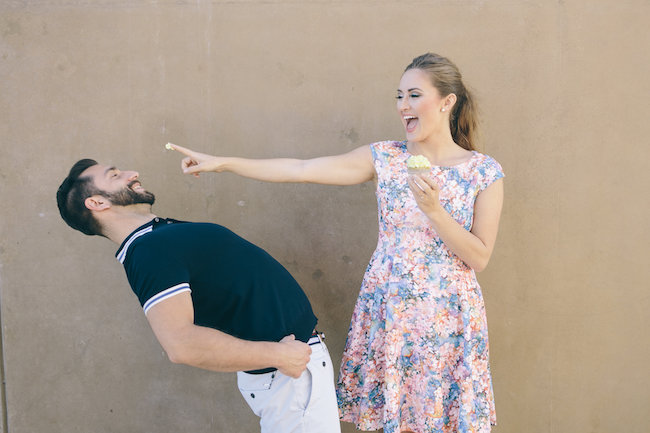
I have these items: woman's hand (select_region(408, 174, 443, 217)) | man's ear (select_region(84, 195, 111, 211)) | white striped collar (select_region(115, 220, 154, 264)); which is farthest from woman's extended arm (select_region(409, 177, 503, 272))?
man's ear (select_region(84, 195, 111, 211))

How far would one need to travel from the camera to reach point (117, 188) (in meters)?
2.00

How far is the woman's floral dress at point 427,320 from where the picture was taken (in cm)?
212

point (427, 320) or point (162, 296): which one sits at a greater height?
point (162, 296)

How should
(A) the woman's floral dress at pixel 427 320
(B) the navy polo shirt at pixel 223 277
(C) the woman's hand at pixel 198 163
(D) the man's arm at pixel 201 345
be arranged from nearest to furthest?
1. (D) the man's arm at pixel 201 345
2. (B) the navy polo shirt at pixel 223 277
3. (A) the woman's floral dress at pixel 427 320
4. (C) the woman's hand at pixel 198 163

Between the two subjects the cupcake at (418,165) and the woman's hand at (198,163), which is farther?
the woman's hand at (198,163)

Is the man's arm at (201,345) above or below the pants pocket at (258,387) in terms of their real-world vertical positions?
above

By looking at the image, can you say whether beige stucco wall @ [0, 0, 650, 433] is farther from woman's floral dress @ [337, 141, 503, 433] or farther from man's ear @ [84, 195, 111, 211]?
man's ear @ [84, 195, 111, 211]

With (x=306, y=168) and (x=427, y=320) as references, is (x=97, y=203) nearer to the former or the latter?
(x=306, y=168)

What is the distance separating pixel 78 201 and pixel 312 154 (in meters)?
1.28

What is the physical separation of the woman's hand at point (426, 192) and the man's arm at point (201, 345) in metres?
0.71

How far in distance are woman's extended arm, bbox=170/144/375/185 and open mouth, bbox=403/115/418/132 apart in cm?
20

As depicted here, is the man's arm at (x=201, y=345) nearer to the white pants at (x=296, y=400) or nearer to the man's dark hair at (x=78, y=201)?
the white pants at (x=296, y=400)

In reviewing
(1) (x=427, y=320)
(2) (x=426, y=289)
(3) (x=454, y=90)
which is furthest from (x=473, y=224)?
(3) (x=454, y=90)

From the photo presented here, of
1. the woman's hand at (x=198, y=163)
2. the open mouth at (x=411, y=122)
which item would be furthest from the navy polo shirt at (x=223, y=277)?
the open mouth at (x=411, y=122)
